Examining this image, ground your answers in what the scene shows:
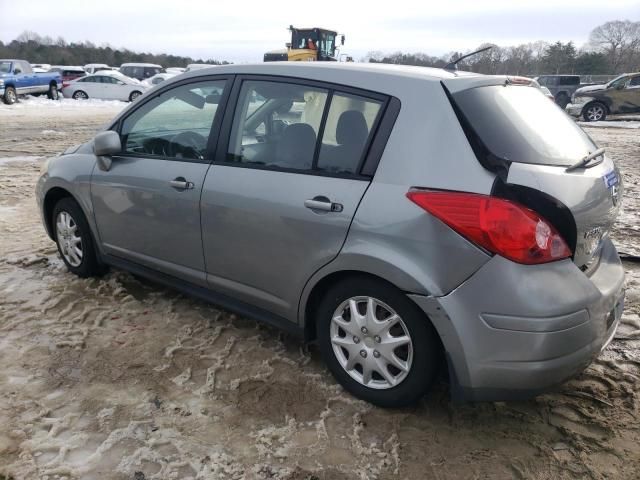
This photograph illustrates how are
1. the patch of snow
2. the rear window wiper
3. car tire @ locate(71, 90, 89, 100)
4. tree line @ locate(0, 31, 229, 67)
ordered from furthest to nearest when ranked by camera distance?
tree line @ locate(0, 31, 229, 67), car tire @ locate(71, 90, 89, 100), the patch of snow, the rear window wiper

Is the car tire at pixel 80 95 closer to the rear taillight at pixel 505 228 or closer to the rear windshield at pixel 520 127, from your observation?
the rear windshield at pixel 520 127

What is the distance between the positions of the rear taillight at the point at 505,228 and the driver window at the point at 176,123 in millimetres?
1750

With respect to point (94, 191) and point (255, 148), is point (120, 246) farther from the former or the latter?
point (255, 148)

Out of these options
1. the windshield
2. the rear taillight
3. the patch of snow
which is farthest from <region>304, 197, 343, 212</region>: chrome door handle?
the windshield

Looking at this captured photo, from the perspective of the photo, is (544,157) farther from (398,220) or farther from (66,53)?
(66,53)

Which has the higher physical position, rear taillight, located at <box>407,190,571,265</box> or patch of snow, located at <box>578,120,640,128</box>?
rear taillight, located at <box>407,190,571,265</box>

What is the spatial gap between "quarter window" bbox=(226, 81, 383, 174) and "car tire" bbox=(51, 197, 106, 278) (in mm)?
1766

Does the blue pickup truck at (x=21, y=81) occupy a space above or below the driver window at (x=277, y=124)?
below

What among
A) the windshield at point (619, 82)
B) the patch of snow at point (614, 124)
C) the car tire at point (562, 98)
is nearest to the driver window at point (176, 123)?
the patch of snow at point (614, 124)

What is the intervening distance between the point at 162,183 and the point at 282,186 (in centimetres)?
102

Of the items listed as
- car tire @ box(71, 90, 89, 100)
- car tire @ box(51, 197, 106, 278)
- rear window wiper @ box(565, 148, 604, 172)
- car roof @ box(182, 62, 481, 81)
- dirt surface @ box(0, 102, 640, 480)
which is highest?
car roof @ box(182, 62, 481, 81)

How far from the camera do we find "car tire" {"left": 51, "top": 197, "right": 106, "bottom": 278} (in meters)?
4.34

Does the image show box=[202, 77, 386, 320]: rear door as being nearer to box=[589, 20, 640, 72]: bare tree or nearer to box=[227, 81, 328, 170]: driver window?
box=[227, 81, 328, 170]: driver window

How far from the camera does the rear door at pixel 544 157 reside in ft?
7.82
